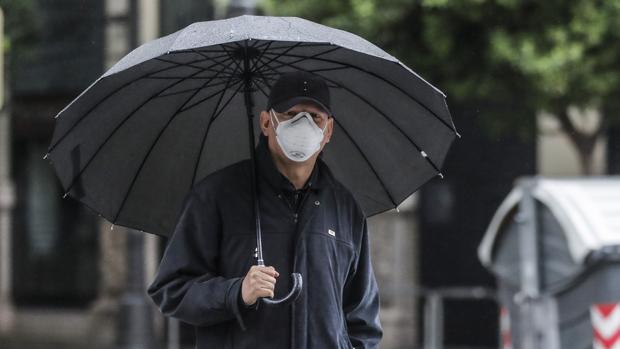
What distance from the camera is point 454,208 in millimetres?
14445

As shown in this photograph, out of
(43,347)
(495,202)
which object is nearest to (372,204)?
(495,202)

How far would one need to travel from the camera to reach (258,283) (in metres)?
3.16

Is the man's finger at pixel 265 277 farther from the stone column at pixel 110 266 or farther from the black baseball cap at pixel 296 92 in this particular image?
the stone column at pixel 110 266

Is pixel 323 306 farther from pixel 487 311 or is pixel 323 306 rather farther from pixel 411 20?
pixel 487 311

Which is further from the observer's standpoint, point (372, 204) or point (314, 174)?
point (372, 204)

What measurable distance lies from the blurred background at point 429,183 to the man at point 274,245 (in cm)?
596

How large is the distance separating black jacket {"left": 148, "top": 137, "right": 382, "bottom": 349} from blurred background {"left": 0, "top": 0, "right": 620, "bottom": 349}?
5.95 m

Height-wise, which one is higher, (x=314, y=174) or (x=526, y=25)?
(x=526, y=25)

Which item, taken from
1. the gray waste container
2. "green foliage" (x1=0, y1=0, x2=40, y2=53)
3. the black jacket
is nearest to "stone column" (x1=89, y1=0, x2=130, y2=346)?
"green foliage" (x1=0, y1=0, x2=40, y2=53)

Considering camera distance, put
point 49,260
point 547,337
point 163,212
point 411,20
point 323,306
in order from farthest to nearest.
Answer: point 49,260
point 411,20
point 547,337
point 163,212
point 323,306

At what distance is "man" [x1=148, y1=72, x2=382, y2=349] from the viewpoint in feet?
10.9

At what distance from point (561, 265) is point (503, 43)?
302 cm

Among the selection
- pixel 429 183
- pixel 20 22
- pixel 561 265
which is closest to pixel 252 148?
pixel 561 265

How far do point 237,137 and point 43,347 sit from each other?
12179mm
